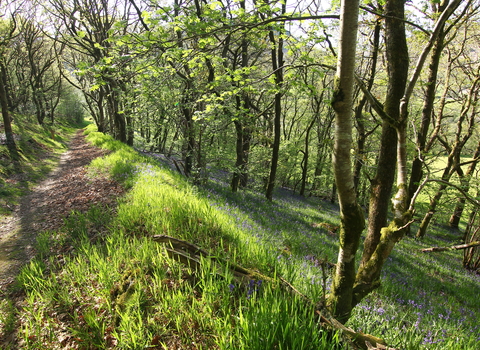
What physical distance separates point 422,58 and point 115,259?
4406 mm

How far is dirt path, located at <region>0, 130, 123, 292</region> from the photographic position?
5.07 meters

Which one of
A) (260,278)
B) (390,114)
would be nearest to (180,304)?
(260,278)

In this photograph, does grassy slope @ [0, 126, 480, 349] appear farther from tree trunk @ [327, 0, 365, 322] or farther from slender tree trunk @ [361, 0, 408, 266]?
slender tree trunk @ [361, 0, 408, 266]

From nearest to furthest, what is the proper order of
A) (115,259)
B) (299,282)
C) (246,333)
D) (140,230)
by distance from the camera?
(246,333) < (299,282) < (115,259) < (140,230)

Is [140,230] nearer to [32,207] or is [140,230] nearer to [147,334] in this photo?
[147,334]

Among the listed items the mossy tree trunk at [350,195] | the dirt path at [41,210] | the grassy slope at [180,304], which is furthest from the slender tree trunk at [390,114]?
the dirt path at [41,210]

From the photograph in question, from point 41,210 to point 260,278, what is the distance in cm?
812

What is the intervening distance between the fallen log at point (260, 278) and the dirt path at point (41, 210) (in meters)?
3.08

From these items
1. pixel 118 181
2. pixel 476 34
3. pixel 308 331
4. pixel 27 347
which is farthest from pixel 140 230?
pixel 476 34

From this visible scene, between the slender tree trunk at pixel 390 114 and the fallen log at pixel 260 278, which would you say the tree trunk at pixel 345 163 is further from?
the slender tree trunk at pixel 390 114

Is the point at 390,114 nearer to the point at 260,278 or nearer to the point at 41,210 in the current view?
the point at 260,278

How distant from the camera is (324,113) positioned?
2484cm

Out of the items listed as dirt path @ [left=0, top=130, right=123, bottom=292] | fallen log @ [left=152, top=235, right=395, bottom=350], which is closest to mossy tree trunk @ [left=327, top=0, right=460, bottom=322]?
fallen log @ [left=152, top=235, right=395, bottom=350]

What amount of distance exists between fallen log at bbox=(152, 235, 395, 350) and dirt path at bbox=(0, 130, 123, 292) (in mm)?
3081
